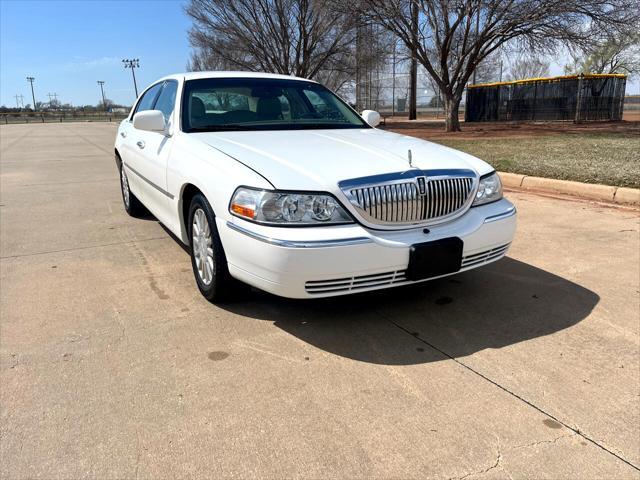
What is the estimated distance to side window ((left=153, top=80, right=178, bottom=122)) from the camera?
4.36 m

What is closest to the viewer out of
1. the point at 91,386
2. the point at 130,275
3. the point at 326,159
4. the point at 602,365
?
the point at 91,386

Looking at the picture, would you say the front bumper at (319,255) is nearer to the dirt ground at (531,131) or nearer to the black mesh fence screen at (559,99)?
A: the dirt ground at (531,131)

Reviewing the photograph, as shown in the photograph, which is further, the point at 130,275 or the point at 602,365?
the point at 130,275

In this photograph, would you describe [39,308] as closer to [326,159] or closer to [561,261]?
[326,159]

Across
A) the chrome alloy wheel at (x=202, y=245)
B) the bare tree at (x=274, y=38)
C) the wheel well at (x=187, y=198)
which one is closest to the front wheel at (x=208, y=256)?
the chrome alloy wheel at (x=202, y=245)

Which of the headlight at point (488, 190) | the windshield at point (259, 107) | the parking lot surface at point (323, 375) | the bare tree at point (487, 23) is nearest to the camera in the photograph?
the parking lot surface at point (323, 375)

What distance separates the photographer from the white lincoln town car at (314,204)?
276cm

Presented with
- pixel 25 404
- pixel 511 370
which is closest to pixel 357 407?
pixel 511 370

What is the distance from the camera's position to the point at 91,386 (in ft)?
8.40

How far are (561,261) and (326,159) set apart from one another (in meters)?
2.47

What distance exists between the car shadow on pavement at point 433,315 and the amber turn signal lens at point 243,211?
2.53 feet

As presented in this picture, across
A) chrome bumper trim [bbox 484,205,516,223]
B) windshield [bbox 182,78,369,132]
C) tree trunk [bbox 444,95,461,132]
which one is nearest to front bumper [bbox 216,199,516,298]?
chrome bumper trim [bbox 484,205,516,223]

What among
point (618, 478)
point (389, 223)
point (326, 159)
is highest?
point (326, 159)

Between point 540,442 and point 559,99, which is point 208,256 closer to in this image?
point 540,442
